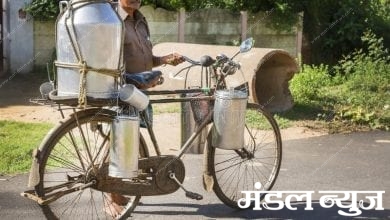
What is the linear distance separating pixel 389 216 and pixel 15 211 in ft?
9.51

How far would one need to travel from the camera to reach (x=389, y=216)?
513 centimetres

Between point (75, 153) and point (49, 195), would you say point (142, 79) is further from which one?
point (49, 195)

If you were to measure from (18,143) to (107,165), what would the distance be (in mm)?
3132

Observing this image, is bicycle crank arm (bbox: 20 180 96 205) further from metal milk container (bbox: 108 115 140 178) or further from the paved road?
the paved road

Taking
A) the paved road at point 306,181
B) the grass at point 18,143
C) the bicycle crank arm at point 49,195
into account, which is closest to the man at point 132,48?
the paved road at point 306,181


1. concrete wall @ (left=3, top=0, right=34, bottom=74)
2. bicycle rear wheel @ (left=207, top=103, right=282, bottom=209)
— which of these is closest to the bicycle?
bicycle rear wheel @ (left=207, top=103, right=282, bottom=209)

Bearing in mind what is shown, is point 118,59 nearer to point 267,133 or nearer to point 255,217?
point 255,217

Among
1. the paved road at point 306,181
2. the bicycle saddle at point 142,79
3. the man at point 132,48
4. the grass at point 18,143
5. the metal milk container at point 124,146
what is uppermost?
the man at point 132,48

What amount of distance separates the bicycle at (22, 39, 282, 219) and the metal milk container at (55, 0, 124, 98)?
0.10 meters

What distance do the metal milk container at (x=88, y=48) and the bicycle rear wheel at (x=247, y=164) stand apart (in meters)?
1.12

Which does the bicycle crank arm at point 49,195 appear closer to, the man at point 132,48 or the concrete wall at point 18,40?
the man at point 132,48

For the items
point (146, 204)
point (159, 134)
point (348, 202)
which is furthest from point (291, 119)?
point (146, 204)

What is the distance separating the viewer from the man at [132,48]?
477 centimetres

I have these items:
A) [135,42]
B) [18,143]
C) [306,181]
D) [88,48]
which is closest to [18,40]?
[18,143]
